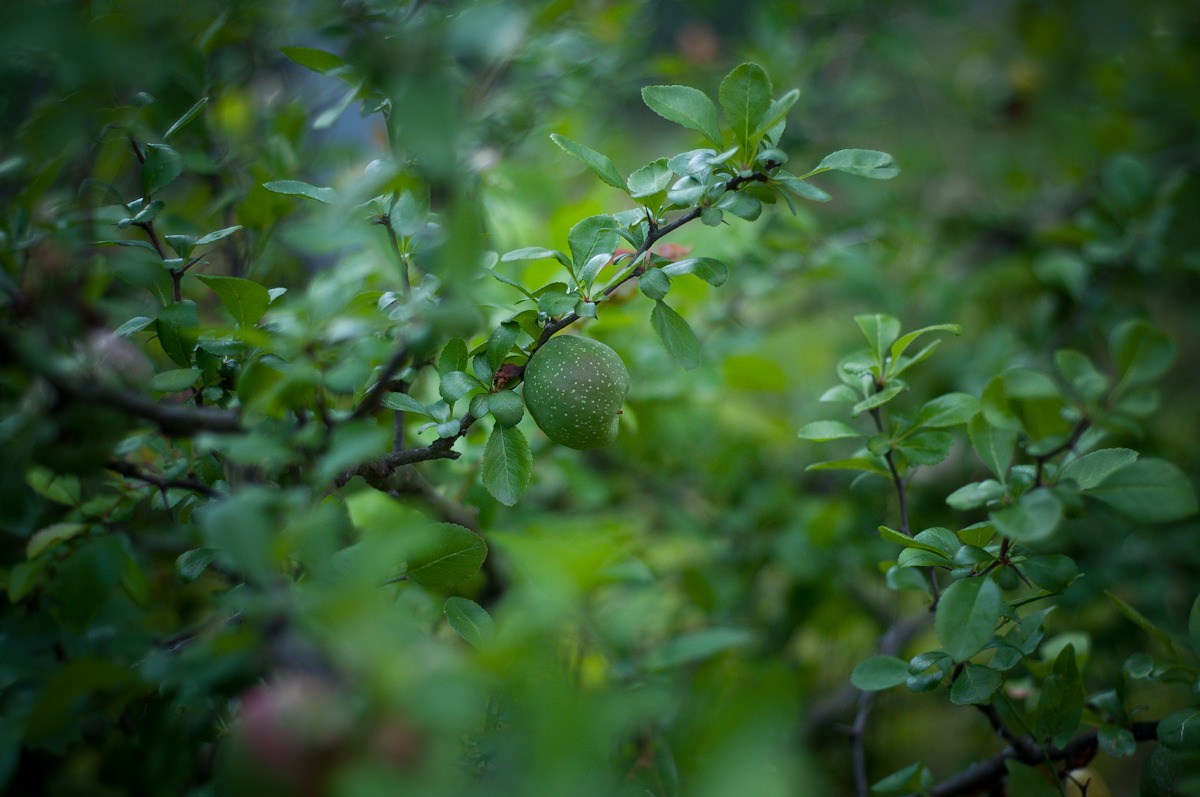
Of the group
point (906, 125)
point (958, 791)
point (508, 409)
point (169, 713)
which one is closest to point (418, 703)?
point (508, 409)

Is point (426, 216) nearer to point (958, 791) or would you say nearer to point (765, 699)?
point (765, 699)

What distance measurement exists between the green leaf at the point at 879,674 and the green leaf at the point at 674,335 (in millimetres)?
230

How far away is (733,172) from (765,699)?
285 millimetres

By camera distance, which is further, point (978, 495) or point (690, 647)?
point (690, 647)

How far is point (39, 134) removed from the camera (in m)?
0.43

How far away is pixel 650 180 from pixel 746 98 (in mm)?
69

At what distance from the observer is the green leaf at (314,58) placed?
19.1 inches

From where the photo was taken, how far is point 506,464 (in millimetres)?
450

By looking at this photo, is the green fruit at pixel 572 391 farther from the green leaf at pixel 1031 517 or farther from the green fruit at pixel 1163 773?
the green fruit at pixel 1163 773

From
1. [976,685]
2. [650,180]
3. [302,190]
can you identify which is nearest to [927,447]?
[976,685]

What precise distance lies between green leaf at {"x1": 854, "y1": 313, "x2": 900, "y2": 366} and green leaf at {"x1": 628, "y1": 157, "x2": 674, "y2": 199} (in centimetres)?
17

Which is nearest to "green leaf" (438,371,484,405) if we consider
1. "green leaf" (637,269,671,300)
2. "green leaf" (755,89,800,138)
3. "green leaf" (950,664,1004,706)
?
"green leaf" (637,269,671,300)

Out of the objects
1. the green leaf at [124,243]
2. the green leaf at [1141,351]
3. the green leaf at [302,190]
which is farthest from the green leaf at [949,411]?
the green leaf at [124,243]

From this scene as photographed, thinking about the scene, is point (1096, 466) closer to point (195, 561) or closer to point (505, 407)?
point (505, 407)
